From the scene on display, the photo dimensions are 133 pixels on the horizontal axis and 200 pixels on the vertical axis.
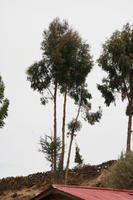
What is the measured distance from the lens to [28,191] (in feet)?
131

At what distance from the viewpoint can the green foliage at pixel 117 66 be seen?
33.9 m

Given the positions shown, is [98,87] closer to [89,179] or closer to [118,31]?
[118,31]

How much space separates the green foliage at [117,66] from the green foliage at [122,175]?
569 centimetres

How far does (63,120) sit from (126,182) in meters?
6.71

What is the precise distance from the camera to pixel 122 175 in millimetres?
29422

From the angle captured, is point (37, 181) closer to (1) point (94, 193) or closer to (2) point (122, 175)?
(2) point (122, 175)

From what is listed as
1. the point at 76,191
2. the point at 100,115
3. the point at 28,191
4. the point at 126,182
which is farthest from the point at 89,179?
the point at 76,191

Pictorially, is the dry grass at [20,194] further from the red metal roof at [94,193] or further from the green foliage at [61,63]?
the red metal roof at [94,193]

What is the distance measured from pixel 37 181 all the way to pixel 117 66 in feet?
47.4

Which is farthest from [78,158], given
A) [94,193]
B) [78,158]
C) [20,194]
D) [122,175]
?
[94,193]

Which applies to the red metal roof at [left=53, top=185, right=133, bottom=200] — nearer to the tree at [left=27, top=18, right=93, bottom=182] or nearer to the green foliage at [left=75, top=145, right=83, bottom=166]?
the tree at [left=27, top=18, right=93, bottom=182]

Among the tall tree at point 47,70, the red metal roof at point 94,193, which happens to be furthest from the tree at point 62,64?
the red metal roof at point 94,193

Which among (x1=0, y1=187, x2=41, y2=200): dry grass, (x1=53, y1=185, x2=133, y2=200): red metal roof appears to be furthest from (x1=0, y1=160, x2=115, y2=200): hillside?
(x1=53, y1=185, x2=133, y2=200): red metal roof

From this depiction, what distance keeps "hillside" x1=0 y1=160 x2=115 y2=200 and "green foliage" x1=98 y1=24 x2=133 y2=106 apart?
24.6 ft
